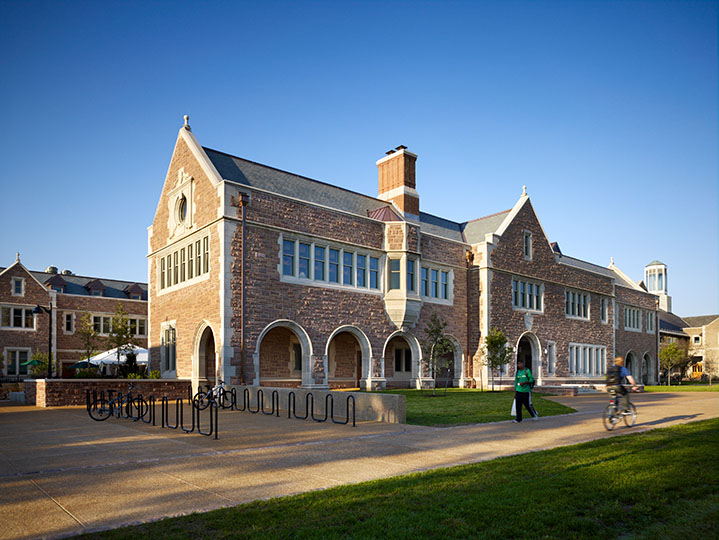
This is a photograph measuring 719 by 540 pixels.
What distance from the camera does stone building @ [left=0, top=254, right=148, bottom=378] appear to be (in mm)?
40688

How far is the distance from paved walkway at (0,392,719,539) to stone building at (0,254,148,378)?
96.9 ft

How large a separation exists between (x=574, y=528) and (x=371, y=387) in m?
20.9

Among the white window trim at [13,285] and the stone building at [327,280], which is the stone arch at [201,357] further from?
the white window trim at [13,285]

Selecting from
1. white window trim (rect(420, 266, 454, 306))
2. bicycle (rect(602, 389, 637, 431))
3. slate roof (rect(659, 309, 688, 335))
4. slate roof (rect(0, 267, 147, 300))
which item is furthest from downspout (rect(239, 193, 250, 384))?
slate roof (rect(659, 309, 688, 335))

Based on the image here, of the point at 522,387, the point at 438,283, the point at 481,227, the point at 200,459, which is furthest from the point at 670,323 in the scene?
the point at 200,459

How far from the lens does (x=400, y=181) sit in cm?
3072

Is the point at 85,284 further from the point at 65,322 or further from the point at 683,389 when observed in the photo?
the point at 683,389

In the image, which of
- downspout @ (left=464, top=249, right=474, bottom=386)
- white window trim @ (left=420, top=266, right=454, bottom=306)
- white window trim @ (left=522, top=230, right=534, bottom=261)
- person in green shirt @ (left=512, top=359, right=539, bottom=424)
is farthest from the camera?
white window trim @ (left=522, top=230, right=534, bottom=261)

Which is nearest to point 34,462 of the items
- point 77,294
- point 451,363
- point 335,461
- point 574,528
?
point 335,461

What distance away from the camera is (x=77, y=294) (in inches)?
1828

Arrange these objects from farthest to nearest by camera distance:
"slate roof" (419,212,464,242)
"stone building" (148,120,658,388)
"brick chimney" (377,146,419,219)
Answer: "slate roof" (419,212,464,242), "brick chimney" (377,146,419,219), "stone building" (148,120,658,388)

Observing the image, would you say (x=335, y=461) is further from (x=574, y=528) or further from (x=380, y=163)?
(x=380, y=163)

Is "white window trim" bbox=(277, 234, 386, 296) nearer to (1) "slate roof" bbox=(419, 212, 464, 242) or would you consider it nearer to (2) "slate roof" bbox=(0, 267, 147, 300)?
(1) "slate roof" bbox=(419, 212, 464, 242)

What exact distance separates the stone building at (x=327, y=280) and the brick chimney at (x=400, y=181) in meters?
0.08
